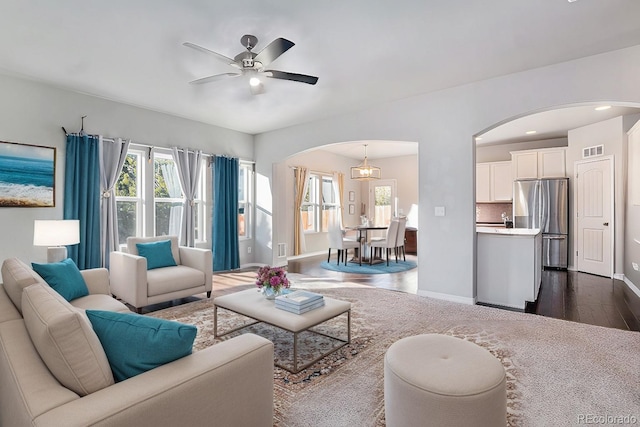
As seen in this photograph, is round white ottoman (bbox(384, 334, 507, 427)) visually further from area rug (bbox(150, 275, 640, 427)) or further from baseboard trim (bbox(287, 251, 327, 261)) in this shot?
baseboard trim (bbox(287, 251, 327, 261))

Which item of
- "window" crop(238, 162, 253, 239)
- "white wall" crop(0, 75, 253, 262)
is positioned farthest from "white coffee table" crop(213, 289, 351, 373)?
"window" crop(238, 162, 253, 239)

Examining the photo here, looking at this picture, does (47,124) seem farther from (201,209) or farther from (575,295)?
(575,295)

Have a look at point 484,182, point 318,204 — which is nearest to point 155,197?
point 318,204

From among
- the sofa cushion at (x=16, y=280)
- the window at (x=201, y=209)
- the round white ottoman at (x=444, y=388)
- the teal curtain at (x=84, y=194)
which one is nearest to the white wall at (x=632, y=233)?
the round white ottoman at (x=444, y=388)

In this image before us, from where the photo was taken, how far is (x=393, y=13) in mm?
2670

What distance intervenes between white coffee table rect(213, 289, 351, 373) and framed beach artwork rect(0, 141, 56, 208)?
9.78 ft

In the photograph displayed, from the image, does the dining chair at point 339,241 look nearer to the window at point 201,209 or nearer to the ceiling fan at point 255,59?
the window at point 201,209

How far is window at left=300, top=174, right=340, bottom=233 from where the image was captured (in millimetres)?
8750

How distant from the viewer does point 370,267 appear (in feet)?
22.0

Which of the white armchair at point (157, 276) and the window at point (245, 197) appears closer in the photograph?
the white armchair at point (157, 276)

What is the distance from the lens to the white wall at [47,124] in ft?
12.9

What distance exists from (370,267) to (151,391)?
229 inches

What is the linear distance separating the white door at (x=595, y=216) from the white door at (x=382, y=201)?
4472mm

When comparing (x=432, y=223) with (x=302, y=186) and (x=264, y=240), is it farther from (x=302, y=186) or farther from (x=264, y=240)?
(x=302, y=186)
